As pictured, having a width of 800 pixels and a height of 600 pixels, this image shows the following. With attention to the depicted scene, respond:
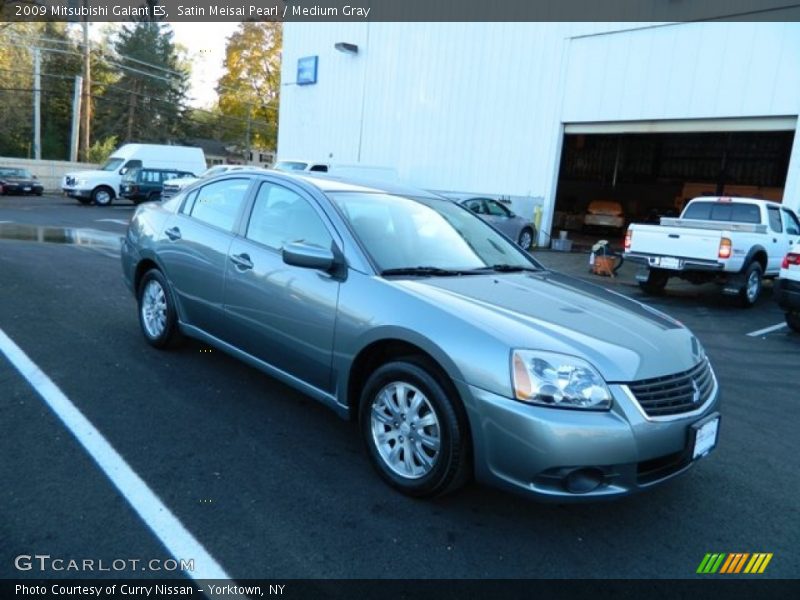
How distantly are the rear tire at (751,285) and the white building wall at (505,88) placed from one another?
168 inches

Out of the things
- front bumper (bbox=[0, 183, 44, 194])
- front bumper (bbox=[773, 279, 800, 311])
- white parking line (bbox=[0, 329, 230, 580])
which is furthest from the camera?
front bumper (bbox=[0, 183, 44, 194])

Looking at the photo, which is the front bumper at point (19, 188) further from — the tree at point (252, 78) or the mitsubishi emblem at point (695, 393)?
the mitsubishi emblem at point (695, 393)

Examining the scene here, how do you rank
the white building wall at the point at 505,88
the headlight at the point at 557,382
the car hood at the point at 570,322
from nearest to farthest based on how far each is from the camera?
the headlight at the point at 557,382
the car hood at the point at 570,322
the white building wall at the point at 505,88

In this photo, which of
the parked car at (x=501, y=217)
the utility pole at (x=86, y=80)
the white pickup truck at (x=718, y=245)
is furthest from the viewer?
the utility pole at (x=86, y=80)

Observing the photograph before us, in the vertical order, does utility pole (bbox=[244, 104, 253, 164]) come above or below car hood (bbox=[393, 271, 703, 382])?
above

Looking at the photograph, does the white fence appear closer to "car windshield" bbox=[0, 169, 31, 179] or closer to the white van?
"car windshield" bbox=[0, 169, 31, 179]

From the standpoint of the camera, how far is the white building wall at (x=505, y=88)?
1428 centimetres

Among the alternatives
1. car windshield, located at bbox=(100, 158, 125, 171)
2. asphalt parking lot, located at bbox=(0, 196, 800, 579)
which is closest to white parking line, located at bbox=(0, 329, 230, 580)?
asphalt parking lot, located at bbox=(0, 196, 800, 579)

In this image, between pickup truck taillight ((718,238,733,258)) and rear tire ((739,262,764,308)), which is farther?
rear tire ((739,262,764,308))

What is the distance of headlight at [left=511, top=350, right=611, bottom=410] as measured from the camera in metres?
2.67

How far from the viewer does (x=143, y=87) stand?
52.9 metres
